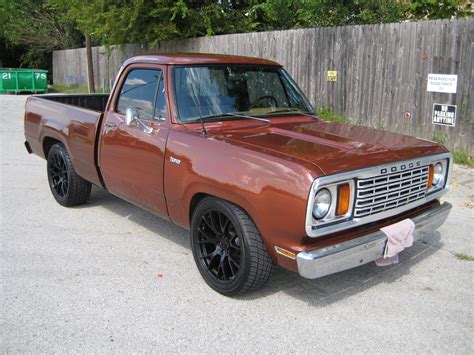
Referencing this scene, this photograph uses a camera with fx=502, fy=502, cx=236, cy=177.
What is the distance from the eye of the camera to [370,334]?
11.3 feet

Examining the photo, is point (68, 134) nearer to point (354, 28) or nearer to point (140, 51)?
point (354, 28)

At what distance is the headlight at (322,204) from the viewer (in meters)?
3.38

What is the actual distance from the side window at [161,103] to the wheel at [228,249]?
1.00 meters

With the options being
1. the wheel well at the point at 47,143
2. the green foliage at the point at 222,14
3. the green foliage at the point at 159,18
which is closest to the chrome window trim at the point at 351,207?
the wheel well at the point at 47,143

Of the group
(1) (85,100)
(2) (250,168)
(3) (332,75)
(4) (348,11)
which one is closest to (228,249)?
(2) (250,168)

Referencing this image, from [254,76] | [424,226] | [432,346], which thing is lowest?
[432,346]

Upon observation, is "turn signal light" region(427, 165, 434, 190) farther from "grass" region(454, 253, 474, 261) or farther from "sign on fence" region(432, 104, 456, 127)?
"sign on fence" region(432, 104, 456, 127)

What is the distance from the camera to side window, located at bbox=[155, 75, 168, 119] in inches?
179

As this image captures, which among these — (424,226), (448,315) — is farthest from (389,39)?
(448,315)

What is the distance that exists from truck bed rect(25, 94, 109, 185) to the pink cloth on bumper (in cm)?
312

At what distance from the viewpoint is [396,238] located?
377cm

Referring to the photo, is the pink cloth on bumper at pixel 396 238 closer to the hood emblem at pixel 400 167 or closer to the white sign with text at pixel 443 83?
the hood emblem at pixel 400 167

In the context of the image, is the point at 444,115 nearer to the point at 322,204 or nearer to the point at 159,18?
the point at 322,204

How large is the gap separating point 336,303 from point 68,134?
3.67 meters
